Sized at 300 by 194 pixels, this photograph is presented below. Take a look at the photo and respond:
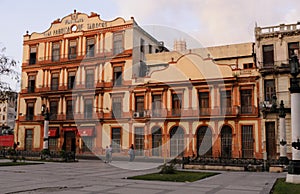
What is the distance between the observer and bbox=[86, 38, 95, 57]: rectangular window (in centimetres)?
4088

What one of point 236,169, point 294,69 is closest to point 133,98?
point 236,169

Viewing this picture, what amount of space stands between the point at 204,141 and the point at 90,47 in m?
17.8

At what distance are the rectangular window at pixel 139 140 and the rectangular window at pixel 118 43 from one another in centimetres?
933

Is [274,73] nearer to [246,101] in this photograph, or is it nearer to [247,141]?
[246,101]

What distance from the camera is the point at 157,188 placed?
12375mm

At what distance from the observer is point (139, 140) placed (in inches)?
1431

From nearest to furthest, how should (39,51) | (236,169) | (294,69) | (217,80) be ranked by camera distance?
(294,69) → (236,169) → (217,80) → (39,51)

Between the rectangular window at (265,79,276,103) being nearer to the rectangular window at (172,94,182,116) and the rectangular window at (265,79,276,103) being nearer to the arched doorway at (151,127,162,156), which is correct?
the rectangular window at (172,94,182,116)

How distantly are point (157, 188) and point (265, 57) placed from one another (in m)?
23.7

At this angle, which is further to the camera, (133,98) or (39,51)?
(39,51)

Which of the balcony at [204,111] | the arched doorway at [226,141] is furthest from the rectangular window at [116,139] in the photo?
the arched doorway at [226,141]

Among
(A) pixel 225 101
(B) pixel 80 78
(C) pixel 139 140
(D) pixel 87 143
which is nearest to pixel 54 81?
(B) pixel 80 78

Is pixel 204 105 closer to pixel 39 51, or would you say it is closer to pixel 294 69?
pixel 294 69

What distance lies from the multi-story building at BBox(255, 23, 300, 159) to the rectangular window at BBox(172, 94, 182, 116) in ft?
26.0
